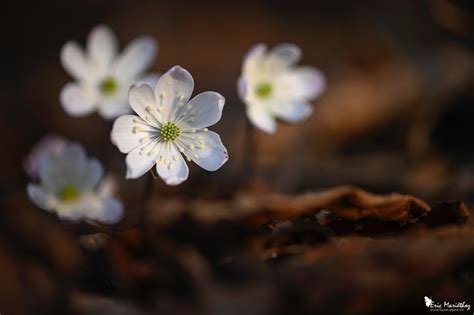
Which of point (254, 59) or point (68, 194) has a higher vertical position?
point (254, 59)

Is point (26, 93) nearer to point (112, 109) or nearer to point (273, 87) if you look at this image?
point (112, 109)

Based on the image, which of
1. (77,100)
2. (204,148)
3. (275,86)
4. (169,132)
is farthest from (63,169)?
(275,86)

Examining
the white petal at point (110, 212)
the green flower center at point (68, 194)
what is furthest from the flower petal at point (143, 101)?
the green flower center at point (68, 194)

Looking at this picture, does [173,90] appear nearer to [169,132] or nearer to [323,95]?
[169,132]

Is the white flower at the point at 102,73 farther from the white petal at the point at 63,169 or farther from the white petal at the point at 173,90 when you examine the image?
the white petal at the point at 173,90

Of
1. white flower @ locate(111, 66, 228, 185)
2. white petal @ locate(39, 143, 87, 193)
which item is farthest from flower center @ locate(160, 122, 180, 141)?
white petal @ locate(39, 143, 87, 193)

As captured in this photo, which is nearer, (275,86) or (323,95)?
(275,86)
